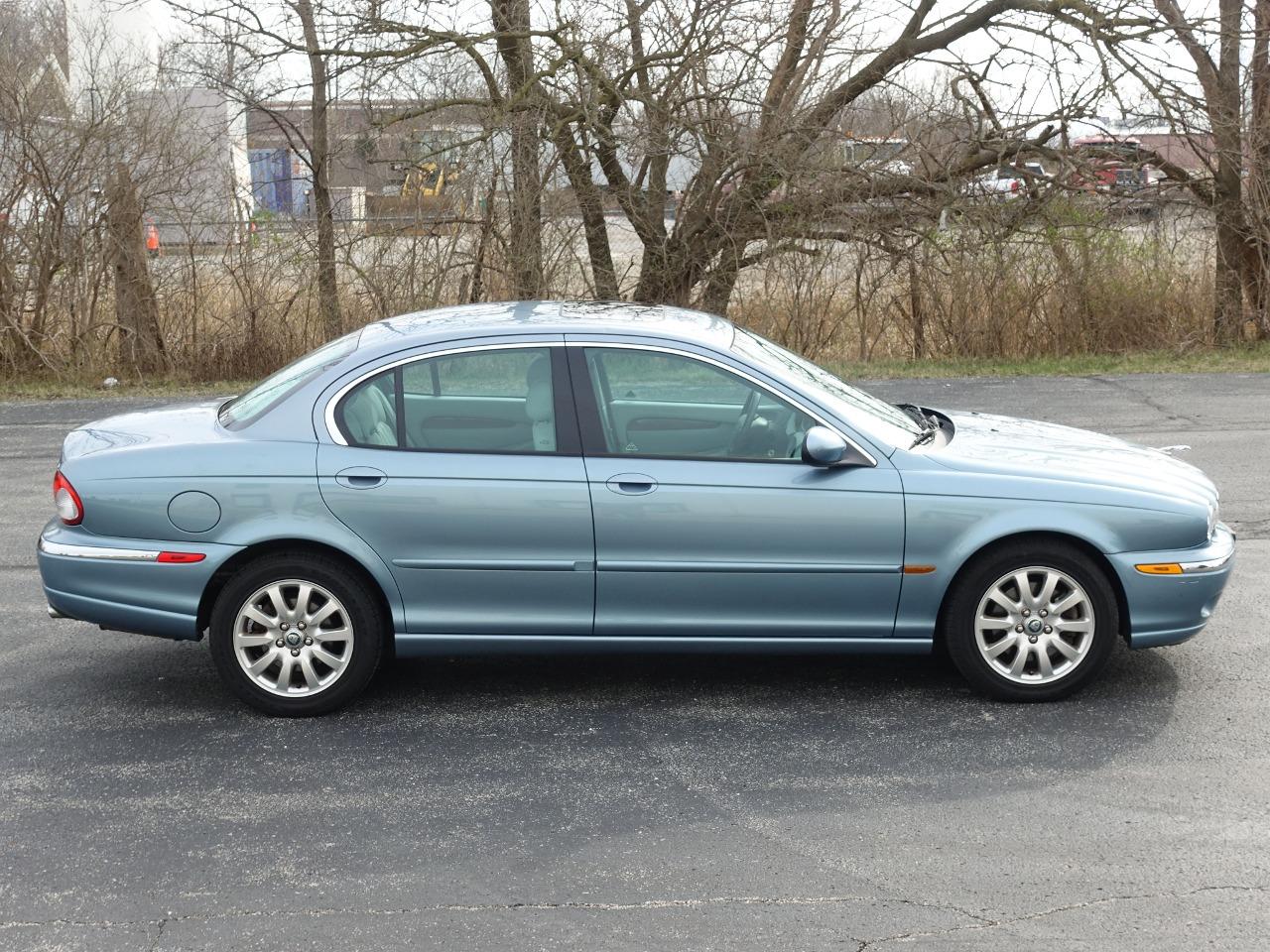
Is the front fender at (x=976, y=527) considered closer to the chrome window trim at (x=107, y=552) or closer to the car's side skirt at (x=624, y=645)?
the car's side skirt at (x=624, y=645)

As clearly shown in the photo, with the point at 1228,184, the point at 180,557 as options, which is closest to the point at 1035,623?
the point at 180,557

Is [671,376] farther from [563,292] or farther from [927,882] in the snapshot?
[563,292]

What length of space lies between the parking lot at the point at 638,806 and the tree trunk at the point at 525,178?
979cm

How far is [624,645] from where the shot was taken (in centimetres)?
555

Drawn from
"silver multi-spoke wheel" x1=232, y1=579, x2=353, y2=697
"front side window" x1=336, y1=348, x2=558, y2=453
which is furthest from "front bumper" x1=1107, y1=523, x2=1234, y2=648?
"silver multi-spoke wheel" x1=232, y1=579, x2=353, y2=697

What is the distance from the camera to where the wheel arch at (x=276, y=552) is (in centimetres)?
548

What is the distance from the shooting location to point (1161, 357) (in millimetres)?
16422

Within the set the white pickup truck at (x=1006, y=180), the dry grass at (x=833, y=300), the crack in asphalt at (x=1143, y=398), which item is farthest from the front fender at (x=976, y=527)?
the white pickup truck at (x=1006, y=180)

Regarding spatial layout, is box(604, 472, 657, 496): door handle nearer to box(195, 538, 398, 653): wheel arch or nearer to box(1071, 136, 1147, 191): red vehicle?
box(195, 538, 398, 653): wheel arch

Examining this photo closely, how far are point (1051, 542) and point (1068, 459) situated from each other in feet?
1.51

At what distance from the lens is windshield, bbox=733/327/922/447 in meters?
5.64

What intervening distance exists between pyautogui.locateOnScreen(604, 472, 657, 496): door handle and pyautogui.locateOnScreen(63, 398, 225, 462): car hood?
161 cm

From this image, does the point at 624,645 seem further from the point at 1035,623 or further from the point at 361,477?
the point at 1035,623

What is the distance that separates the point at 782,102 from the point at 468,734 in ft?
41.0
